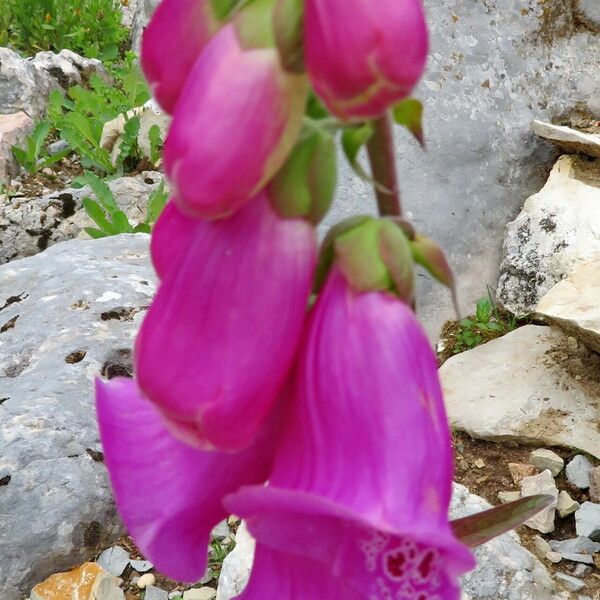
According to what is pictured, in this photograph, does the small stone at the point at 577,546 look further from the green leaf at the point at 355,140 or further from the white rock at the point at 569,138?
the green leaf at the point at 355,140

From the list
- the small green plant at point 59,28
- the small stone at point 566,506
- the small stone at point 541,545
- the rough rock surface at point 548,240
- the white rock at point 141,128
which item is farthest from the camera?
the small green plant at point 59,28

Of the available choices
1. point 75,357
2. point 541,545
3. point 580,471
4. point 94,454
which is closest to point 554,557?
point 541,545

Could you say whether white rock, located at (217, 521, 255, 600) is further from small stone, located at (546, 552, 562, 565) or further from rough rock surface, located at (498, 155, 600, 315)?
rough rock surface, located at (498, 155, 600, 315)

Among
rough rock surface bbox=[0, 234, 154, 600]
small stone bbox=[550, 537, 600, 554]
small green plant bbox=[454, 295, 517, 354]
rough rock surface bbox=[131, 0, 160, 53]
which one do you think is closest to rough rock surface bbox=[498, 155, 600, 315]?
small green plant bbox=[454, 295, 517, 354]


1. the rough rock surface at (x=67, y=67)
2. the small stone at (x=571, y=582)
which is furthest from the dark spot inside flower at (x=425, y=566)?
the rough rock surface at (x=67, y=67)

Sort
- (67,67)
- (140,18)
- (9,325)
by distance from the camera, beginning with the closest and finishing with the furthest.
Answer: (9,325) < (67,67) < (140,18)

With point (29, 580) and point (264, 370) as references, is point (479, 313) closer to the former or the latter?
point (29, 580)

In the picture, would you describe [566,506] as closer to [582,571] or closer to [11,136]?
[582,571]
